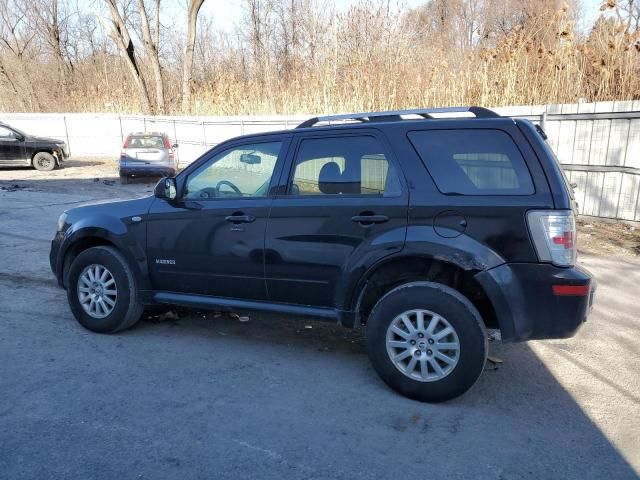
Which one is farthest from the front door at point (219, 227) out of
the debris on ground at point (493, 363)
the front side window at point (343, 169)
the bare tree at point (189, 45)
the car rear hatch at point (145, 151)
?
the bare tree at point (189, 45)

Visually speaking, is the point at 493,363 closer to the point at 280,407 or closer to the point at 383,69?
the point at 280,407

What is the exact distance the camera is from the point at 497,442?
312cm

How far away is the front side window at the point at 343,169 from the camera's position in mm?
3814

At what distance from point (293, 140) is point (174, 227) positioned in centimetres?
127

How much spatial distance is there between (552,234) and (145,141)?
49.8 feet

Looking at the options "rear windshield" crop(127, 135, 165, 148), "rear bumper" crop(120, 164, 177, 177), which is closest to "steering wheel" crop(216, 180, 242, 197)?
"rear bumper" crop(120, 164, 177, 177)

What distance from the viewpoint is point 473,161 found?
11.7 ft

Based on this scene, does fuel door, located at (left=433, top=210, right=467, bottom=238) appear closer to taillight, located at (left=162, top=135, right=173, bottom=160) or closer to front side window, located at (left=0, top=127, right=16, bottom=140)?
taillight, located at (left=162, top=135, right=173, bottom=160)

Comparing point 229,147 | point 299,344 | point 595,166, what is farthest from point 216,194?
point 595,166

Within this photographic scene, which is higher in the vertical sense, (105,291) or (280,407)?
(105,291)

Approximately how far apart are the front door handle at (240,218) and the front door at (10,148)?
705 inches

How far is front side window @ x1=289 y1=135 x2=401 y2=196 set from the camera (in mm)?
3814

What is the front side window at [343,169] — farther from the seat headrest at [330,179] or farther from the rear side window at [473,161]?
the rear side window at [473,161]

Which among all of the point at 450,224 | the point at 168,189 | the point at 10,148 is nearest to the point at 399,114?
the point at 450,224
